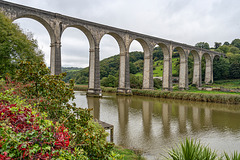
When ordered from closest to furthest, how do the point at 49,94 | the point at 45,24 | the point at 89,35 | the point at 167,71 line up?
the point at 49,94, the point at 45,24, the point at 89,35, the point at 167,71

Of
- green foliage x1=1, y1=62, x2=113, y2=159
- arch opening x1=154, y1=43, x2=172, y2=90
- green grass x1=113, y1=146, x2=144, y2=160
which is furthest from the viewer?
arch opening x1=154, y1=43, x2=172, y2=90

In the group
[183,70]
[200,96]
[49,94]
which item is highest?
[183,70]

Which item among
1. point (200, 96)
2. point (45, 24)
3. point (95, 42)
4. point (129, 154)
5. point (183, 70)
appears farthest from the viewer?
point (183, 70)

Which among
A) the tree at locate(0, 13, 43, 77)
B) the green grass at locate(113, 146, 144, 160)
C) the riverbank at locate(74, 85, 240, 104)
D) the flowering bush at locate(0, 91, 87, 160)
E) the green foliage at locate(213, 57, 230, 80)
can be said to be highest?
the green foliage at locate(213, 57, 230, 80)

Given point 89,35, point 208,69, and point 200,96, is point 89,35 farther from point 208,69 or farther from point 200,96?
point 208,69

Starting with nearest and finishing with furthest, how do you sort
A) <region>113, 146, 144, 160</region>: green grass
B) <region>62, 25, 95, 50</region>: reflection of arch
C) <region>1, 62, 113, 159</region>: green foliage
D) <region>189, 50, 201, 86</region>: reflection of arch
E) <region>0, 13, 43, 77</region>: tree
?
<region>1, 62, 113, 159</region>: green foliage, <region>113, 146, 144, 160</region>: green grass, <region>0, 13, 43, 77</region>: tree, <region>62, 25, 95, 50</region>: reflection of arch, <region>189, 50, 201, 86</region>: reflection of arch

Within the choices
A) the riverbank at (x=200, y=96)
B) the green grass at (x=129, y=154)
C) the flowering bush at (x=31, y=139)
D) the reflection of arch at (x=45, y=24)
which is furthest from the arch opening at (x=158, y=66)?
the flowering bush at (x=31, y=139)

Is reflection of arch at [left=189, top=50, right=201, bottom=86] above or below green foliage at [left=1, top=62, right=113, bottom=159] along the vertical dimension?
above

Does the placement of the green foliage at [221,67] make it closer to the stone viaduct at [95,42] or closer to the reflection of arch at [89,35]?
the stone viaduct at [95,42]

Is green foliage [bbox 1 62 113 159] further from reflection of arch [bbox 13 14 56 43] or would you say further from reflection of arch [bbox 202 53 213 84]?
reflection of arch [bbox 202 53 213 84]

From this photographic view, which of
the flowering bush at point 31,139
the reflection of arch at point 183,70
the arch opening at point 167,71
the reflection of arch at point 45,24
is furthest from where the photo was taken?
the reflection of arch at point 183,70

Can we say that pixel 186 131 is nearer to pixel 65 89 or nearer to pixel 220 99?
pixel 65 89

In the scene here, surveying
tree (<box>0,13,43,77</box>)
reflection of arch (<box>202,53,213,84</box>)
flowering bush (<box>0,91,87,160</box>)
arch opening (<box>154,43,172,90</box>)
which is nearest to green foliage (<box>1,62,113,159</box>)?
flowering bush (<box>0,91,87,160</box>)

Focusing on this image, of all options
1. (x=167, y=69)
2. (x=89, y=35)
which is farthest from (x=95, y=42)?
(x=167, y=69)
